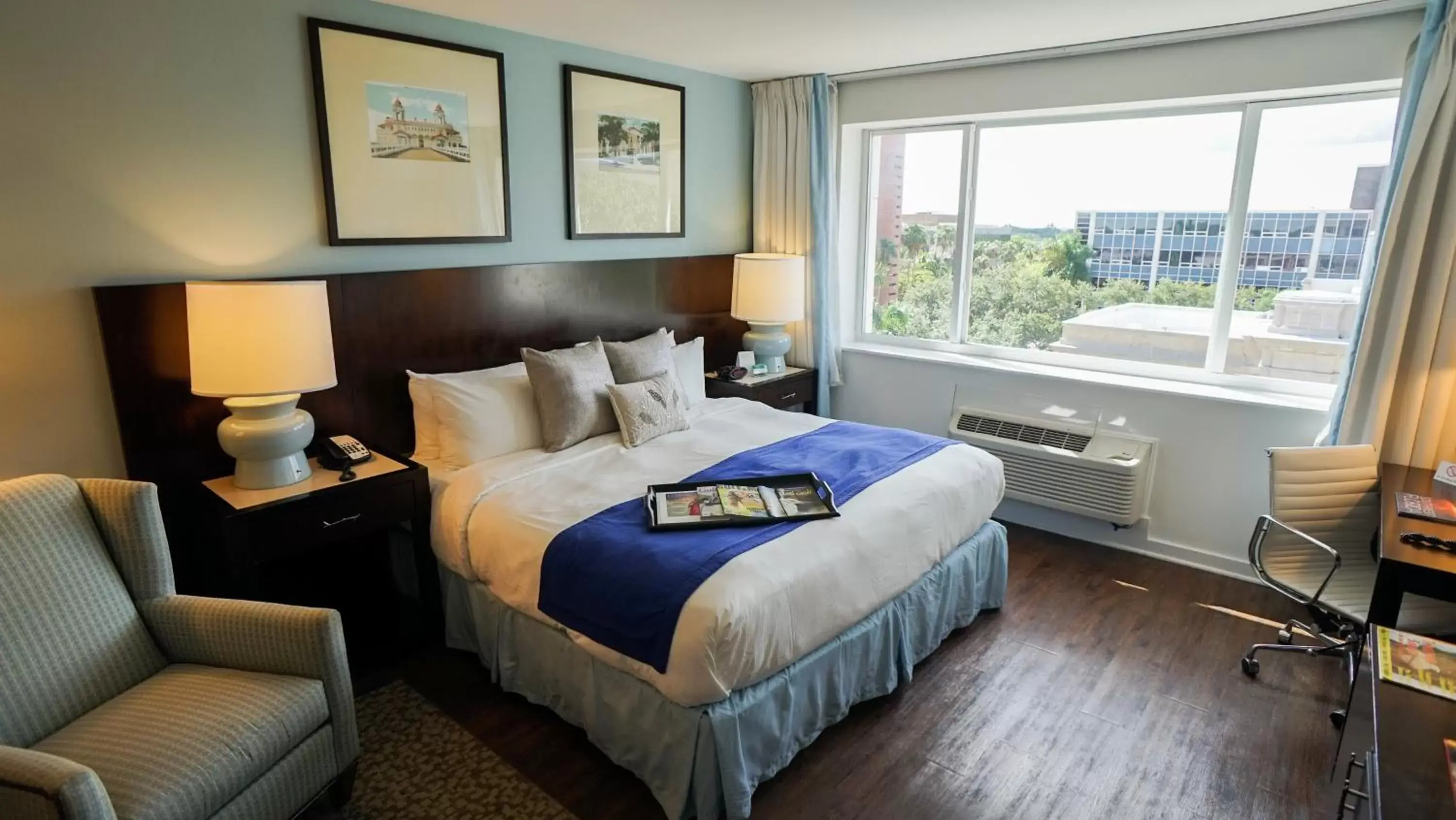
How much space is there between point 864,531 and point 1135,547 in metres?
2.17

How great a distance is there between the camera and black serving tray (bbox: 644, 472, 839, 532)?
92.7 inches

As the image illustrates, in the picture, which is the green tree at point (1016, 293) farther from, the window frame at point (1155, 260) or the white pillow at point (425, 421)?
the white pillow at point (425, 421)

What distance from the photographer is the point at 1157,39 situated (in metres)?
3.41

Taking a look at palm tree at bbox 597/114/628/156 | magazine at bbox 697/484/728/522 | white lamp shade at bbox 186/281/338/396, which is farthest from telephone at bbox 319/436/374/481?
palm tree at bbox 597/114/628/156

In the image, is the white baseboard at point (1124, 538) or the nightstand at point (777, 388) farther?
the nightstand at point (777, 388)

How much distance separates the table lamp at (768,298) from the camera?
14.3 feet

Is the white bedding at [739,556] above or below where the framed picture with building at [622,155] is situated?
below

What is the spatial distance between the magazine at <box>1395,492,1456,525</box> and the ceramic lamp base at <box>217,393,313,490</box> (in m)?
3.64

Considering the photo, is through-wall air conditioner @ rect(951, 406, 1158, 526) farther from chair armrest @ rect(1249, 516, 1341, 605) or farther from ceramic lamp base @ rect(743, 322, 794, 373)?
ceramic lamp base @ rect(743, 322, 794, 373)

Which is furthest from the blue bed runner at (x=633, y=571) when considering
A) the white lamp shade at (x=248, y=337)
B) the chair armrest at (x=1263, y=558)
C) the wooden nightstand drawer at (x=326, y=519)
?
the chair armrest at (x=1263, y=558)

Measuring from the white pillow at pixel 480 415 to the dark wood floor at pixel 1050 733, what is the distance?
791 mm

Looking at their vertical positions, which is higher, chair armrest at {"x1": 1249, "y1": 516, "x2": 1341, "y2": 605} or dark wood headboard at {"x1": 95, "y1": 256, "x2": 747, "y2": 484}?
dark wood headboard at {"x1": 95, "y1": 256, "x2": 747, "y2": 484}

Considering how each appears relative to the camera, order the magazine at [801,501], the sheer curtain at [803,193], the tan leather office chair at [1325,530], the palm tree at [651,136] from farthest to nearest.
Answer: the sheer curtain at [803,193], the palm tree at [651,136], the tan leather office chair at [1325,530], the magazine at [801,501]

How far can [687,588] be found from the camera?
2023 mm
